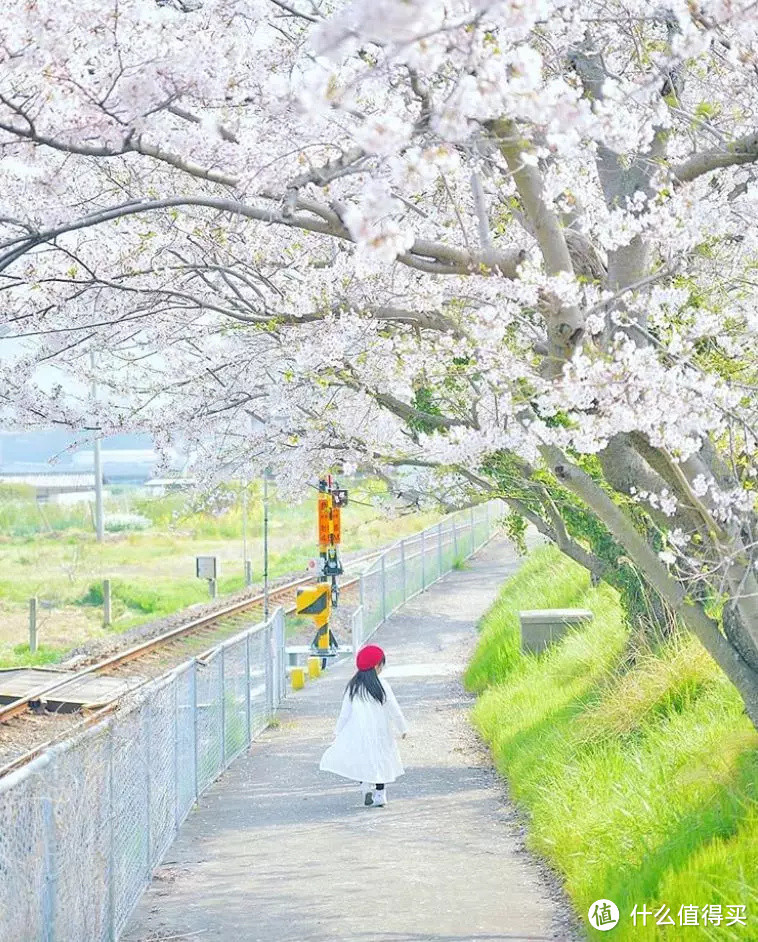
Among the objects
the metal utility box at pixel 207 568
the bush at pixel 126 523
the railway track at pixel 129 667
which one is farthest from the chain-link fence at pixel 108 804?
the bush at pixel 126 523

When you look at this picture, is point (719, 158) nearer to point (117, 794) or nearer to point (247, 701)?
point (117, 794)

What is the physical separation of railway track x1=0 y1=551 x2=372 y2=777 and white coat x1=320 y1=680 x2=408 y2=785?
1.40 metres

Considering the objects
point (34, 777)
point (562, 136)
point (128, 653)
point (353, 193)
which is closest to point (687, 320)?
point (353, 193)

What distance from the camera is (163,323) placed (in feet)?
41.5

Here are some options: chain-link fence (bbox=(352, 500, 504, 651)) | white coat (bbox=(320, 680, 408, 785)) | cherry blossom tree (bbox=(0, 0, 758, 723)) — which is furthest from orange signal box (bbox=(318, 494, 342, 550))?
cherry blossom tree (bbox=(0, 0, 758, 723))

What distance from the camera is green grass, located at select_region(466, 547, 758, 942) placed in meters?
7.89

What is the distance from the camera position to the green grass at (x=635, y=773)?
7.89 m

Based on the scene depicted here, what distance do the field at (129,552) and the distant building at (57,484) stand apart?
2.37 meters

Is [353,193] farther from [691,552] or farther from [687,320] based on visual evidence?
[691,552]

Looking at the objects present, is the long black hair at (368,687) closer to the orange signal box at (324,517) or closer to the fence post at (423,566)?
the orange signal box at (324,517)

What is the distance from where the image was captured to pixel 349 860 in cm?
1068

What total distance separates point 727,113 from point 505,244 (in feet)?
5.24

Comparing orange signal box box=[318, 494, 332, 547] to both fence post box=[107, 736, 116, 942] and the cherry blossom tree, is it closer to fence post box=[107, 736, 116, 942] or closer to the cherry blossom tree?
the cherry blossom tree

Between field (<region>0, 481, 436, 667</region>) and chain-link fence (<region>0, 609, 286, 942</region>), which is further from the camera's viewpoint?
field (<region>0, 481, 436, 667</region>)
